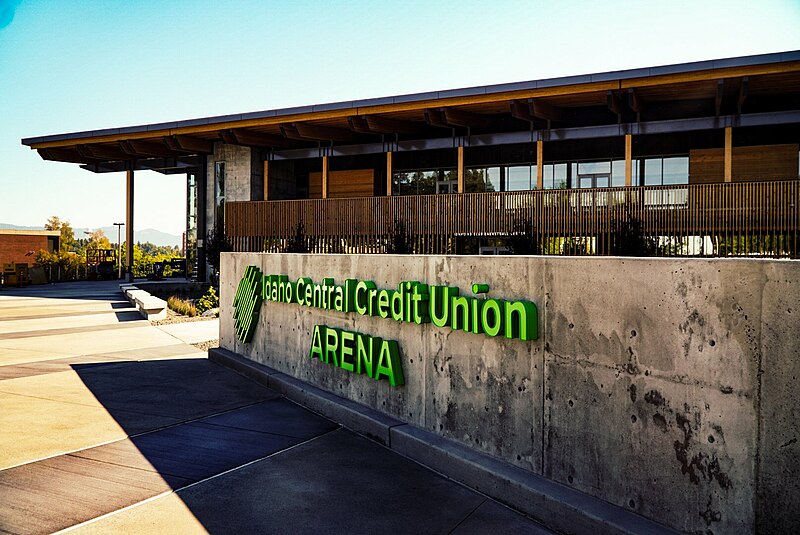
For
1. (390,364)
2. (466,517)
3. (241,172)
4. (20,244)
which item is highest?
(241,172)

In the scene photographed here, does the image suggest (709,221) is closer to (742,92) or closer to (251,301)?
(742,92)

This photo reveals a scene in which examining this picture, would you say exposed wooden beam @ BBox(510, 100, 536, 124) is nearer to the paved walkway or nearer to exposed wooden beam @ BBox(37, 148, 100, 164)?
the paved walkway

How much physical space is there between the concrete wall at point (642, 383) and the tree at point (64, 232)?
7210 centimetres

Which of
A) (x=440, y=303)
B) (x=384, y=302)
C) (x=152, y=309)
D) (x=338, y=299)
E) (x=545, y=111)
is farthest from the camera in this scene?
(x=545, y=111)

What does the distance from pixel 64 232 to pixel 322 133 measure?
67.1 m

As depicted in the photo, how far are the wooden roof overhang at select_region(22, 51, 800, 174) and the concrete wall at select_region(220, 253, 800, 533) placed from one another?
1580cm

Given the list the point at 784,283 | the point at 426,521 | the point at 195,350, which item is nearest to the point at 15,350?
the point at 195,350

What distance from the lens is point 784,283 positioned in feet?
12.6

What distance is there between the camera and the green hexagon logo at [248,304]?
11578mm

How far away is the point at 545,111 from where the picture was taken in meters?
22.6

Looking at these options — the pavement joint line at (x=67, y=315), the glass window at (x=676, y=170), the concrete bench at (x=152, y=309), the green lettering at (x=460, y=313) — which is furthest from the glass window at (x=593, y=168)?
the green lettering at (x=460, y=313)

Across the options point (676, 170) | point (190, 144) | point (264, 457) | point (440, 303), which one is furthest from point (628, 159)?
point (190, 144)

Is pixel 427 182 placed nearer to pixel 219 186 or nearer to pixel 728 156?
pixel 219 186

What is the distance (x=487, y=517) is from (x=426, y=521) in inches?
19.9
